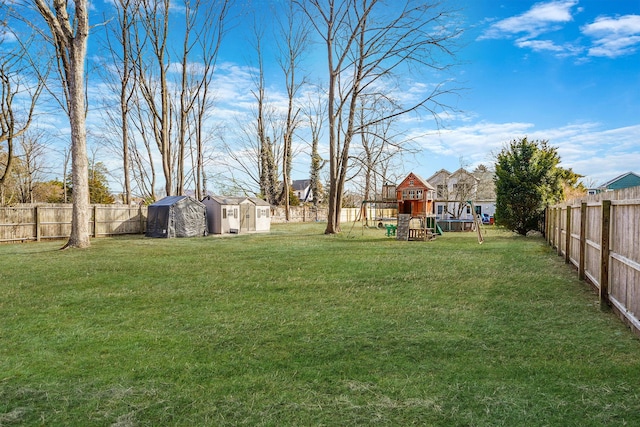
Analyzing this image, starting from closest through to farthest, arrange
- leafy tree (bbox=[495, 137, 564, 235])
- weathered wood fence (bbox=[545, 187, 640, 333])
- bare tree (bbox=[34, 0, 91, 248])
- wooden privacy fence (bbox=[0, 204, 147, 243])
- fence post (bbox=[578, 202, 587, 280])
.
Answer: weathered wood fence (bbox=[545, 187, 640, 333]) < fence post (bbox=[578, 202, 587, 280]) < bare tree (bbox=[34, 0, 91, 248]) < wooden privacy fence (bbox=[0, 204, 147, 243]) < leafy tree (bbox=[495, 137, 564, 235])

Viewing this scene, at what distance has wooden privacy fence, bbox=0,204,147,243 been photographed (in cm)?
1555

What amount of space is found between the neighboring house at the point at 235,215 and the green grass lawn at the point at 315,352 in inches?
516

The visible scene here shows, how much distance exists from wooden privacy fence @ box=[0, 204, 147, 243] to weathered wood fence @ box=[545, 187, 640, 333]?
60.1 feet

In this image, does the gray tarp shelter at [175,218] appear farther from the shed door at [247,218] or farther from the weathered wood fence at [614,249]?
the weathered wood fence at [614,249]

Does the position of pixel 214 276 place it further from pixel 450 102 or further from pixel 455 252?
pixel 450 102

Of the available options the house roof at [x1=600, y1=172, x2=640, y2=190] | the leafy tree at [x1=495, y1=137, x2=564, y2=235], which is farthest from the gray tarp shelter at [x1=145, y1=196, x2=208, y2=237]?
the house roof at [x1=600, y1=172, x2=640, y2=190]

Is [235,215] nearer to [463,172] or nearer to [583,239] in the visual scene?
[583,239]

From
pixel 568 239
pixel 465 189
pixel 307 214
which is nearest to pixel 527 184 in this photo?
pixel 568 239

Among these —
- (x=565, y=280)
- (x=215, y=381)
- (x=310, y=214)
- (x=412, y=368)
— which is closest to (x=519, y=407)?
(x=412, y=368)

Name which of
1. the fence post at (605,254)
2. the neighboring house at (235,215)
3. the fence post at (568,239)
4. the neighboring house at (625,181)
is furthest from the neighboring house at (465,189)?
the fence post at (605,254)

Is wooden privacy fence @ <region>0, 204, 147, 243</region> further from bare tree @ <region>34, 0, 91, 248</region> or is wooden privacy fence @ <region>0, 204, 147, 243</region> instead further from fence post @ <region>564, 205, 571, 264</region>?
fence post @ <region>564, 205, 571, 264</region>

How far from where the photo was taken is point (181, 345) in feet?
12.7

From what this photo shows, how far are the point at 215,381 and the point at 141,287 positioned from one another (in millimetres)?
4318

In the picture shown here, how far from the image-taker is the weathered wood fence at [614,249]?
4227mm
